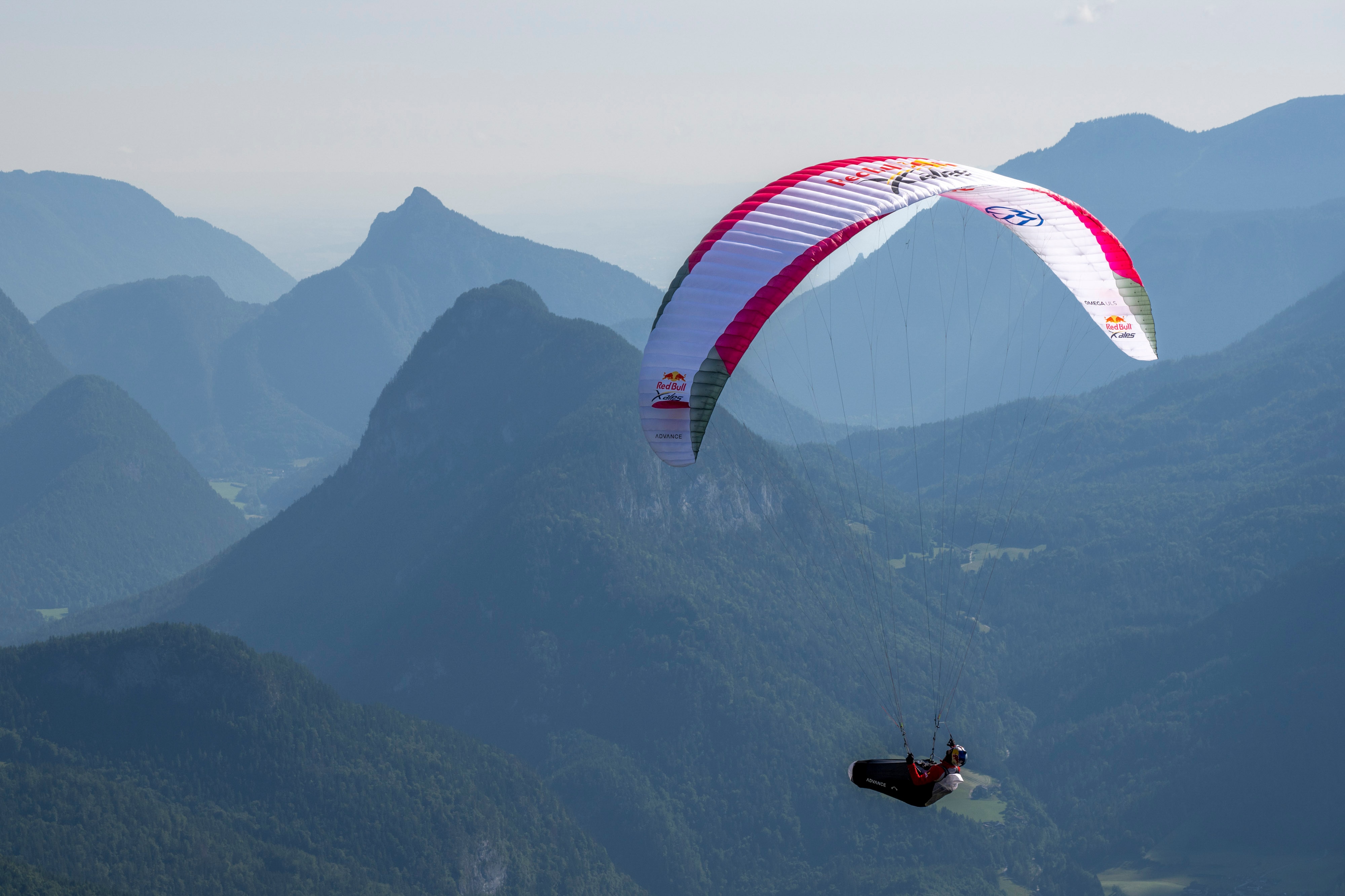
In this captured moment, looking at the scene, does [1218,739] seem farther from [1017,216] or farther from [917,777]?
[917,777]

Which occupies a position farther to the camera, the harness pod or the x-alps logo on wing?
the x-alps logo on wing

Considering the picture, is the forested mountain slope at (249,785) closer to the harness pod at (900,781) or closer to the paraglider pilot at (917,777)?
the harness pod at (900,781)

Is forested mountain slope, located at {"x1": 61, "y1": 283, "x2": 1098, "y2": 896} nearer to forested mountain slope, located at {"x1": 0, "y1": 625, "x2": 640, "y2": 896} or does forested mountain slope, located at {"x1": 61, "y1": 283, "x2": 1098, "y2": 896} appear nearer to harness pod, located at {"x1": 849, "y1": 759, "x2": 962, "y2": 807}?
forested mountain slope, located at {"x1": 0, "y1": 625, "x2": 640, "y2": 896}

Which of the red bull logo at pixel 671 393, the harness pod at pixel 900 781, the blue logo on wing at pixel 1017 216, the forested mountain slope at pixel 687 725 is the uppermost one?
the blue logo on wing at pixel 1017 216

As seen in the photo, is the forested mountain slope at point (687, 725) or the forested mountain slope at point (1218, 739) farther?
the forested mountain slope at point (1218, 739)

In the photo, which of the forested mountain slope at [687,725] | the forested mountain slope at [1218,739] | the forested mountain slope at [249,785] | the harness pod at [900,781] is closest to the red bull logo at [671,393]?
the harness pod at [900,781]

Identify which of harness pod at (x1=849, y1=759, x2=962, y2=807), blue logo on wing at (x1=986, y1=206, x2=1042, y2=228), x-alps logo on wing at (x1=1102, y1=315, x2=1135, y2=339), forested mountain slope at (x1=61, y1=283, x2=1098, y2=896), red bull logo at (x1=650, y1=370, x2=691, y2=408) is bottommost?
forested mountain slope at (x1=61, y1=283, x2=1098, y2=896)

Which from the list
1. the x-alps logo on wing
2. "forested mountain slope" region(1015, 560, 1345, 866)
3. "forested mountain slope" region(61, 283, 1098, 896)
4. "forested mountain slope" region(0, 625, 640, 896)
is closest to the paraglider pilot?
the x-alps logo on wing
